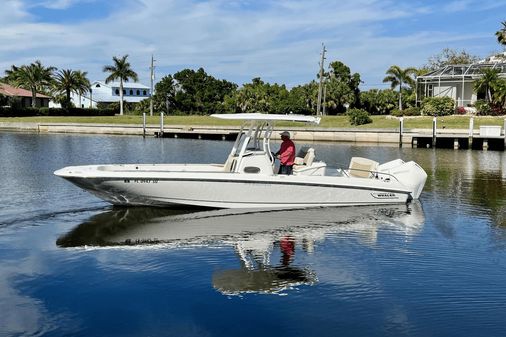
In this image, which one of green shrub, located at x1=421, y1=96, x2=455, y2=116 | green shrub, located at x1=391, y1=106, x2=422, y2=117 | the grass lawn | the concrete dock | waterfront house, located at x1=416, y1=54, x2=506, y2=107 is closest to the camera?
the concrete dock

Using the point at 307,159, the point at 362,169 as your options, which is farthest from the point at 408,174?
the point at 307,159

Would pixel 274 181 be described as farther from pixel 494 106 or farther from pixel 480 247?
pixel 494 106

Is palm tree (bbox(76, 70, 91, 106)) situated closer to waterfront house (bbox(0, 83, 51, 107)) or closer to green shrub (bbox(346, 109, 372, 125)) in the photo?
waterfront house (bbox(0, 83, 51, 107))

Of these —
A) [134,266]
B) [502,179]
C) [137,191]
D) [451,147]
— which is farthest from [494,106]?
[134,266]

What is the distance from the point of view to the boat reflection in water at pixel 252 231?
1049 cm

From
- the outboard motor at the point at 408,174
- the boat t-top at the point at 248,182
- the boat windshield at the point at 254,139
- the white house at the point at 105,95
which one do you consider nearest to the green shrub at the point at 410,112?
the outboard motor at the point at 408,174

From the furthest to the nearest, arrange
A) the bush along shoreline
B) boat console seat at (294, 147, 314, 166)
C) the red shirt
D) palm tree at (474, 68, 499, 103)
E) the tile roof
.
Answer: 1. the tile roof
2. the bush along shoreline
3. palm tree at (474, 68, 499, 103)
4. boat console seat at (294, 147, 314, 166)
5. the red shirt

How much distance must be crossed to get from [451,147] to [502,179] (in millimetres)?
24042

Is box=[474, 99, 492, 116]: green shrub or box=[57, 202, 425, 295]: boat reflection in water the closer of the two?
box=[57, 202, 425, 295]: boat reflection in water

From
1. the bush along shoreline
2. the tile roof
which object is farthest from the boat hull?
the tile roof

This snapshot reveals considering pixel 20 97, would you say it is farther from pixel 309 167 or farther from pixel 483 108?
pixel 309 167

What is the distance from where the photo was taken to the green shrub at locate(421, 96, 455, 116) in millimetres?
59750

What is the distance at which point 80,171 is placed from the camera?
14898mm

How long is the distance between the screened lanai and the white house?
64310mm
